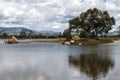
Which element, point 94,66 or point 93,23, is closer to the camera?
point 94,66

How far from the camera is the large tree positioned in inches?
5797

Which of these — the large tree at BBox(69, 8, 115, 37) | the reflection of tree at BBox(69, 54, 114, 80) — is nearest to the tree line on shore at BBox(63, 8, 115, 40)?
the large tree at BBox(69, 8, 115, 37)

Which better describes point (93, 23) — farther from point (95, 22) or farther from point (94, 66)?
point (94, 66)

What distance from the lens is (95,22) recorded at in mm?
147250

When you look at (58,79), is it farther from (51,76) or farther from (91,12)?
(91,12)

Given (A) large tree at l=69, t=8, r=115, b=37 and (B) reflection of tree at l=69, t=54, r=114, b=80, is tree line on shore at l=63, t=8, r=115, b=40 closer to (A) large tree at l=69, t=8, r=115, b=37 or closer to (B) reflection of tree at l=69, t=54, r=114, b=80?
(A) large tree at l=69, t=8, r=115, b=37

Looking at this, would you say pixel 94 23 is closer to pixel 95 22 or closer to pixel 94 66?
pixel 95 22

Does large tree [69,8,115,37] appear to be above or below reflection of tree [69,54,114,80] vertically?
above

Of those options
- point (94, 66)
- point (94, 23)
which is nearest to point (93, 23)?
point (94, 23)

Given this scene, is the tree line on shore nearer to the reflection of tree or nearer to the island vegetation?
the island vegetation

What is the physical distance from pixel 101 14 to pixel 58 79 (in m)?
124

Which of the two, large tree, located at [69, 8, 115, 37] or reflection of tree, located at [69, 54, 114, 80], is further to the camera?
large tree, located at [69, 8, 115, 37]

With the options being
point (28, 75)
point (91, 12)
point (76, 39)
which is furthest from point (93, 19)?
point (28, 75)

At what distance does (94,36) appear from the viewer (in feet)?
498
